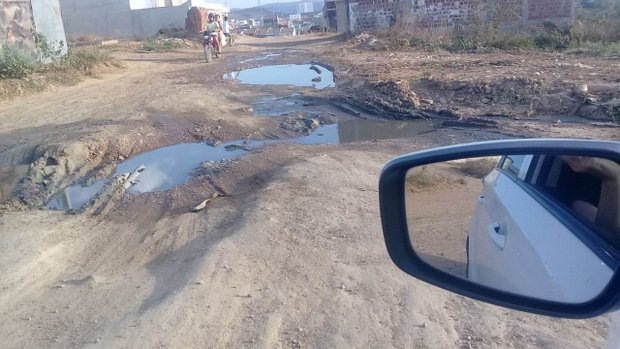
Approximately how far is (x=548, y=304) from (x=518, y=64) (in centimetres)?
1509

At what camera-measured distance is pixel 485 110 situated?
10.7 metres

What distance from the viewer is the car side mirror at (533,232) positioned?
1.64 metres

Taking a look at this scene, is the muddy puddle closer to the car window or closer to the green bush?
the car window

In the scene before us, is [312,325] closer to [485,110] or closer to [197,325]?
[197,325]

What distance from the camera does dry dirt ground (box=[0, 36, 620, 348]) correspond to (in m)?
3.61

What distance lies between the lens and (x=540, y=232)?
6.77ft

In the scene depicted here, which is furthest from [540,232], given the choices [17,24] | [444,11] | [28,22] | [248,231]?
[444,11]

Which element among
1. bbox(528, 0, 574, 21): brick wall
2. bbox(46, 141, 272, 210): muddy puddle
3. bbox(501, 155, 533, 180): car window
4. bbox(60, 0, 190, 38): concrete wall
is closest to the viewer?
bbox(501, 155, 533, 180): car window

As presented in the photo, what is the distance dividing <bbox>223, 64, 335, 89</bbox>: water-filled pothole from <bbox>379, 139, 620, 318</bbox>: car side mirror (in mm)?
12348

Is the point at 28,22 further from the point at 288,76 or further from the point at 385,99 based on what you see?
the point at 385,99

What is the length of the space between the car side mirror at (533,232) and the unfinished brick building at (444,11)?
24183 mm

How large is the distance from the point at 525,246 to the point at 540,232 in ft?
0.23

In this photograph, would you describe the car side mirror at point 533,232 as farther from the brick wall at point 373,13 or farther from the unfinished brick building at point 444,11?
the brick wall at point 373,13

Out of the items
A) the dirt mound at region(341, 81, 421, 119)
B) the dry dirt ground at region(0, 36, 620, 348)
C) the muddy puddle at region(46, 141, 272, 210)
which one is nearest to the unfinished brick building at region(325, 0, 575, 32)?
the dry dirt ground at region(0, 36, 620, 348)
